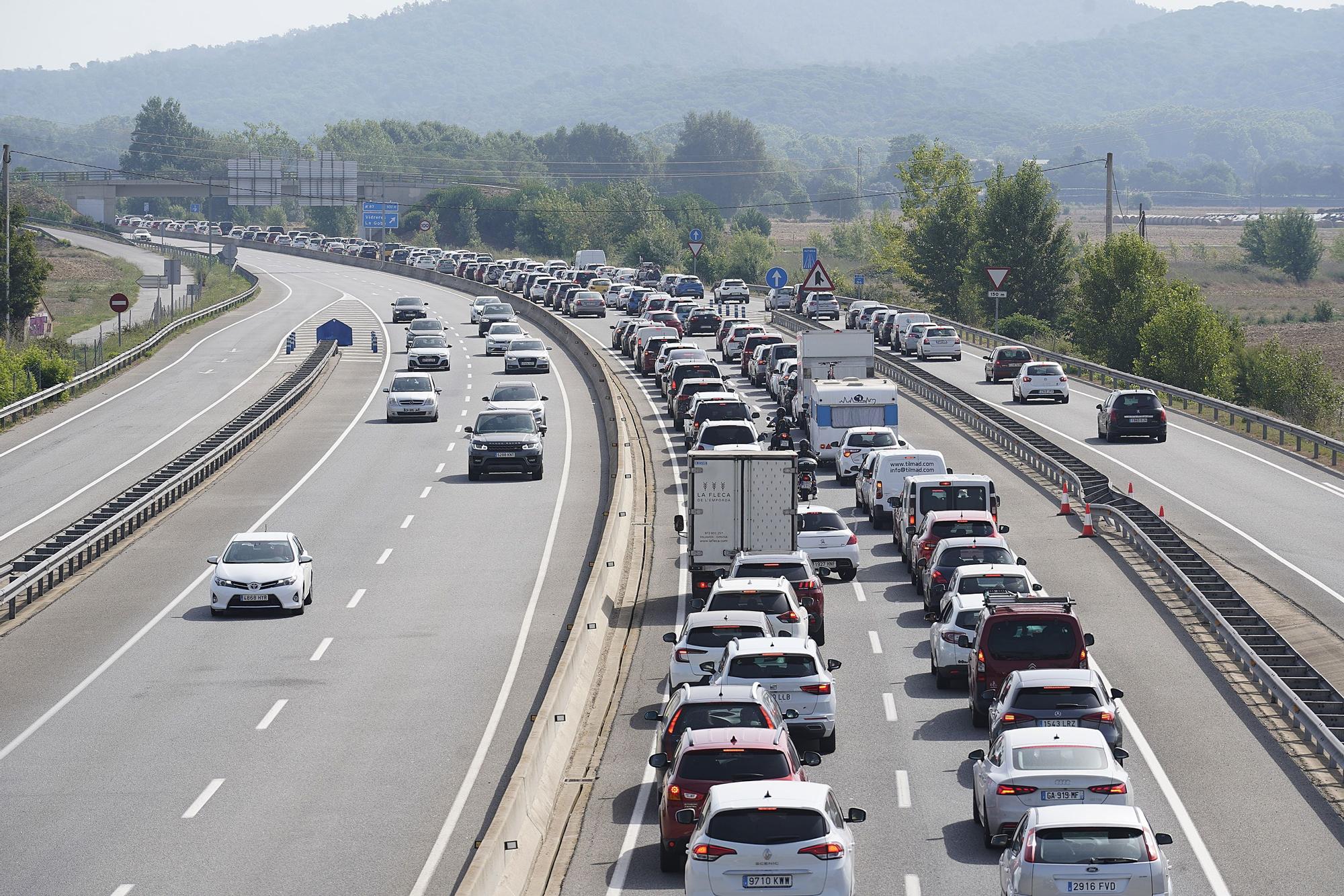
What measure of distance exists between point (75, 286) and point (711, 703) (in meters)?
117

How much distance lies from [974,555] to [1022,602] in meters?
5.73

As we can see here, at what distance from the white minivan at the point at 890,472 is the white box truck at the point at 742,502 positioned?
7748 mm

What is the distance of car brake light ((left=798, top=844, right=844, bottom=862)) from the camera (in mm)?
13859

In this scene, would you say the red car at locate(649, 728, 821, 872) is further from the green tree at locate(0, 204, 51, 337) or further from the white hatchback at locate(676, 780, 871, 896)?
the green tree at locate(0, 204, 51, 337)

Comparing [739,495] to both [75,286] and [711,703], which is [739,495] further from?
[75,286]

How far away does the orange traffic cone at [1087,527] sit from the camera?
36.9 meters

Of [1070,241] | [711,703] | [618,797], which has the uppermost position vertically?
[1070,241]

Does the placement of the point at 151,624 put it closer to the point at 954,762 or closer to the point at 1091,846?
the point at 954,762

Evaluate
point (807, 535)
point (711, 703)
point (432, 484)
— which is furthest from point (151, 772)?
point (432, 484)

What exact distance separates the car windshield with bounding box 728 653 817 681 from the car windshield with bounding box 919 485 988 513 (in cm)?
1413

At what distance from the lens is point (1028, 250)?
102875 millimetres

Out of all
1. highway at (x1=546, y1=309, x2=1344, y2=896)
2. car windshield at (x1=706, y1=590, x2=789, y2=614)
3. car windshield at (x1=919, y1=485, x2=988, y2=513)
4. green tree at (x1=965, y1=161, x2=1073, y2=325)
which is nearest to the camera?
highway at (x1=546, y1=309, x2=1344, y2=896)

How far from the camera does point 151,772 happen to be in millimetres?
20000

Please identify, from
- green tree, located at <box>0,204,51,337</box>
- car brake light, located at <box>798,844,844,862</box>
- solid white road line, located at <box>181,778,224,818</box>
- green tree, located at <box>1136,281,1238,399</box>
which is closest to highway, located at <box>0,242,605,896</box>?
solid white road line, located at <box>181,778,224,818</box>
